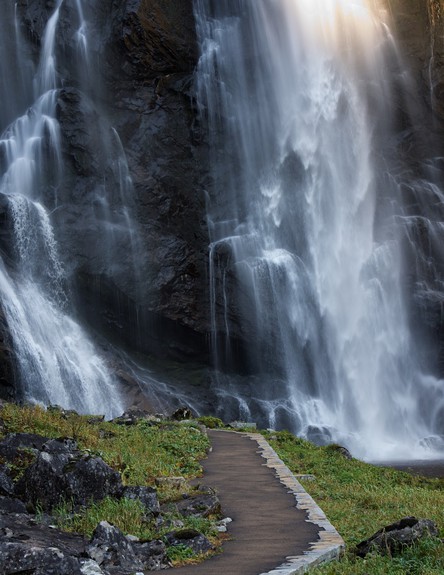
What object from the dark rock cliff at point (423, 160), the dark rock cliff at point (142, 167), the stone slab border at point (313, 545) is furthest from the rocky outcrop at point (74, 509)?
the dark rock cliff at point (423, 160)

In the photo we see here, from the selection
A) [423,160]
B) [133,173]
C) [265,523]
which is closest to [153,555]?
[265,523]

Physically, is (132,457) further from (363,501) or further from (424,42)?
(424,42)

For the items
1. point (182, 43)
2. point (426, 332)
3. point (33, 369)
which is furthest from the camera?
point (182, 43)

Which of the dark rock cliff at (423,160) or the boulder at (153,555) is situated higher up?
the dark rock cliff at (423,160)

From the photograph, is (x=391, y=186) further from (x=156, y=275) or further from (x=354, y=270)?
(x=156, y=275)

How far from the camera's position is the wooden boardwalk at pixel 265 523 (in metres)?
7.91

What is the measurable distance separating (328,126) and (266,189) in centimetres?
684

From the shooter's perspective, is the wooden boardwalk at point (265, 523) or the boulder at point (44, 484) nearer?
the wooden boardwalk at point (265, 523)

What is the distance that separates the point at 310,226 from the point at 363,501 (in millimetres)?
33115

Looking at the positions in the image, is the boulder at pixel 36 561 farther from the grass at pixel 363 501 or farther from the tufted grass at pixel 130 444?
the tufted grass at pixel 130 444

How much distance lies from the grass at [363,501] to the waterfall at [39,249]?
9941mm

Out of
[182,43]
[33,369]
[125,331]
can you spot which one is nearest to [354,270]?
[125,331]

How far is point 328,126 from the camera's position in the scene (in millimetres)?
49188

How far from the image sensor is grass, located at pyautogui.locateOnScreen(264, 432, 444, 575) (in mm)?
7809
